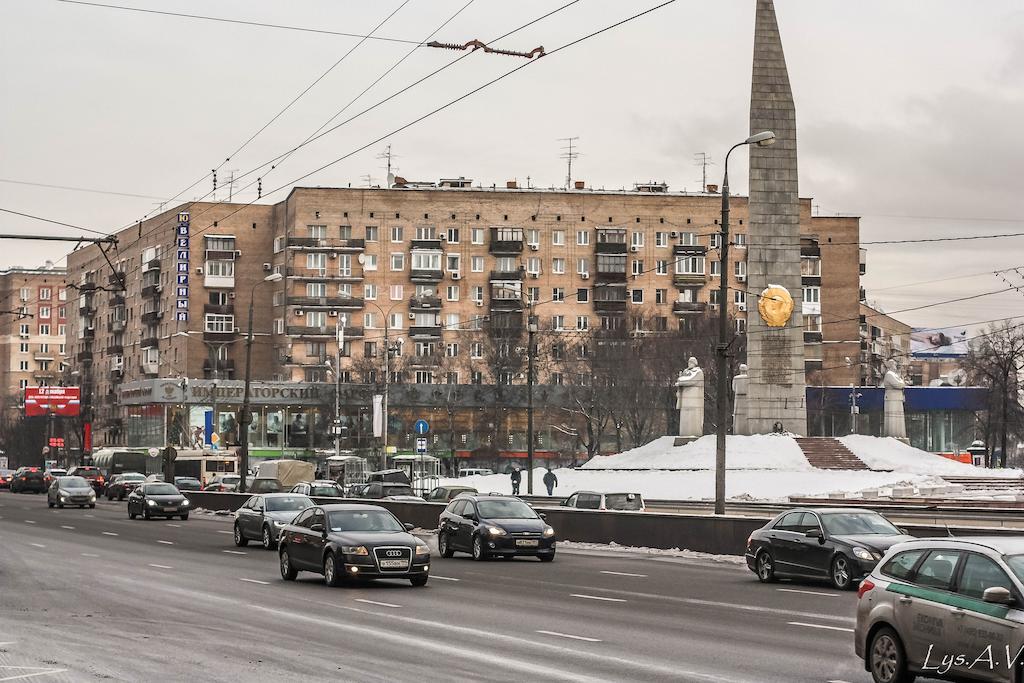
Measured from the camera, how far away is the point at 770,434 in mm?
60938

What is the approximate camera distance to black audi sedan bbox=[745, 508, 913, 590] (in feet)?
76.9

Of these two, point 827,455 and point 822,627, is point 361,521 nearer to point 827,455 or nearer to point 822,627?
point 822,627

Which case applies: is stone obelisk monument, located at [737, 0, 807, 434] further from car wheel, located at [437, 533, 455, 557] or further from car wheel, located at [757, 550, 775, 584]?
car wheel, located at [757, 550, 775, 584]

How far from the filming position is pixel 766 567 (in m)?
25.1

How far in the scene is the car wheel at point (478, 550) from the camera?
3016 cm

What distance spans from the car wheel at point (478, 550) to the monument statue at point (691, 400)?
38.1 metres

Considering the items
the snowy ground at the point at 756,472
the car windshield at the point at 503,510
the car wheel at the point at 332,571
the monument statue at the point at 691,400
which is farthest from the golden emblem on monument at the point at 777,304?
the car wheel at the point at 332,571

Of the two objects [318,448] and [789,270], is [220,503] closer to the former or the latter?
[789,270]

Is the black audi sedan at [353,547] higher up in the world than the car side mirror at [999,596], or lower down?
lower down

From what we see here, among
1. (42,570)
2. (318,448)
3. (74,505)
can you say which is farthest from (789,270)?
(318,448)

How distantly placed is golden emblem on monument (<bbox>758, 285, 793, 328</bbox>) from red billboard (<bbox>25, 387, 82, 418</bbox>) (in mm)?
71340

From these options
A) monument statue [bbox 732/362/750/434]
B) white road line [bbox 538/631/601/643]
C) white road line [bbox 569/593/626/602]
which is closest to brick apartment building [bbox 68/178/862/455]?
monument statue [bbox 732/362/750/434]

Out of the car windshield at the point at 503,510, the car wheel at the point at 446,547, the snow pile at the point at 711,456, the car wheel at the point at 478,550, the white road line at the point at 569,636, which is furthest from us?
the snow pile at the point at 711,456

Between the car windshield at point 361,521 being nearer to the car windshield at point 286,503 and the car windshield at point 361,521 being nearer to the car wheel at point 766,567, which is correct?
the car wheel at point 766,567
